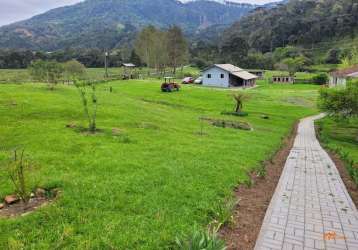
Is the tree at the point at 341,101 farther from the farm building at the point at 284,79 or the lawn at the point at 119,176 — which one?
the farm building at the point at 284,79

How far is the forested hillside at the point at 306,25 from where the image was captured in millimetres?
130962

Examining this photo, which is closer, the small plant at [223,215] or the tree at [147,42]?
the small plant at [223,215]

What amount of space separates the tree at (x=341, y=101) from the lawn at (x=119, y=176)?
908 centimetres

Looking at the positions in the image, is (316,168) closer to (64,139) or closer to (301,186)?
(301,186)

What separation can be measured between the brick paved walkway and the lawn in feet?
3.93

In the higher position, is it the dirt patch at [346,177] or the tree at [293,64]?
the tree at [293,64]

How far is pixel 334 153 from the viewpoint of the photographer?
16328 mm

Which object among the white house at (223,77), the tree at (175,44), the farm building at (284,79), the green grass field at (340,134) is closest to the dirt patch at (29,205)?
the green grass field at (340,134)

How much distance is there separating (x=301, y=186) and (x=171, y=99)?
27.2m

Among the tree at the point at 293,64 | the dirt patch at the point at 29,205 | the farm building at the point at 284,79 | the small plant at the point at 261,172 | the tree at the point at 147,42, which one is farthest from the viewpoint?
the tree at the point at 293,64

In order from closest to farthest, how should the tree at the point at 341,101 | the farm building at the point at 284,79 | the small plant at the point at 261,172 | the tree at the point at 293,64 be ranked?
the small plant at the point at 261,172 → the tree at the point at 341,101 → the farm building at the point at 284,79 → the tree at the point at 293,64

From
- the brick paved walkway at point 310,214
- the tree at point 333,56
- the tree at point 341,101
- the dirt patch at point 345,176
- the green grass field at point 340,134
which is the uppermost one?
the tree at point 333,56

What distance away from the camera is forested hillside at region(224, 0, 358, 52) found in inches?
5156

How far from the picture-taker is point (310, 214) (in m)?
7.53
